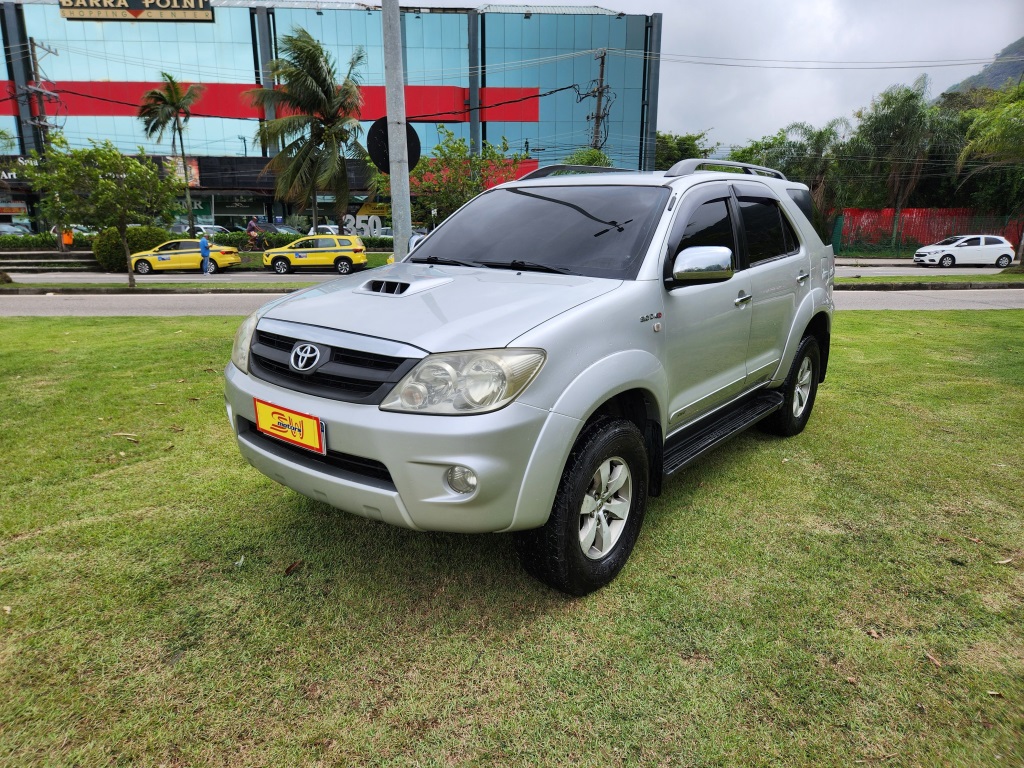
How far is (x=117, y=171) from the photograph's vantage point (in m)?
16.9

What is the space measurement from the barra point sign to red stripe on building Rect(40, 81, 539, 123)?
4.05 meters

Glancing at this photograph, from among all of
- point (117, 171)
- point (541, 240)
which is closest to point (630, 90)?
point (117, 171)

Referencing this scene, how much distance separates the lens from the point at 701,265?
2793 millimetres

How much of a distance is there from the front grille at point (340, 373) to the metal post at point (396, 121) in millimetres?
3030

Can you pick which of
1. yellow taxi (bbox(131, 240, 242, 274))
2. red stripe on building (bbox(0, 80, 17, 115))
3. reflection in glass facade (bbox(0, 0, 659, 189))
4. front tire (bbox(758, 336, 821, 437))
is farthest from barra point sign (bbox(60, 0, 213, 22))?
front tire (bbox(758, 336, 821, 437))

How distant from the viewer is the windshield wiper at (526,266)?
116 inches

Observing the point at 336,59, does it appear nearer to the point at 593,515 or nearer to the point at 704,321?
the point at 704,321

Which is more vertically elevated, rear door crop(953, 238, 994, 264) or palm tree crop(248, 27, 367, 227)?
palm tree crop(248, 27, 367, 227)

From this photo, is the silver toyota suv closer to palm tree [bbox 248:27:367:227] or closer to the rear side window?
the rear side window

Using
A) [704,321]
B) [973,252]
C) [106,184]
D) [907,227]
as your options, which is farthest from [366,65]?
[704,321]

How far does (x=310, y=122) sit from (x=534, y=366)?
93.4 ft

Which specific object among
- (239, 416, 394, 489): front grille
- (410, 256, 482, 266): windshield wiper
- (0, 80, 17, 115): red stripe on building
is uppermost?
(0, 80, 17, 115): red stripe on building

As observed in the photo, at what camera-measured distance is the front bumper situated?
2090mm

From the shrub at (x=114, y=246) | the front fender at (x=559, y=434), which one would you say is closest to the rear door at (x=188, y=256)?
the shrub at (x=114, y=246)
